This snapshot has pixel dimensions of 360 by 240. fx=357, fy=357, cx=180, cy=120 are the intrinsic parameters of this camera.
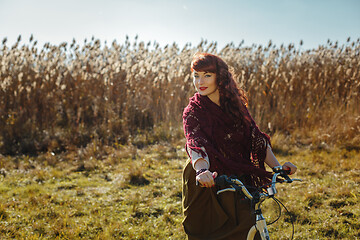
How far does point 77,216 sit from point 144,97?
397 centimetres

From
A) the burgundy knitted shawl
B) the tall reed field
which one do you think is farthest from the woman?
the tall reed field

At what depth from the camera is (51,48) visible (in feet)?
26.0

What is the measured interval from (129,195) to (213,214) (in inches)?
93.6

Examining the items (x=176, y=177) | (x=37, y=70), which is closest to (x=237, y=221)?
(x=176, y=177)

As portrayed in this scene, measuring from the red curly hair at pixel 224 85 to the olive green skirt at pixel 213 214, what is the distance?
441 millimetres

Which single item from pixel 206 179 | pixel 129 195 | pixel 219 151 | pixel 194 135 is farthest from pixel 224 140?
pixel 129 195

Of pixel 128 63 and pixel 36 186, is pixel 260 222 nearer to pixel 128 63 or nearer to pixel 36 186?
pixel 36 186

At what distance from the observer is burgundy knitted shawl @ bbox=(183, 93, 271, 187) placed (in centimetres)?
204

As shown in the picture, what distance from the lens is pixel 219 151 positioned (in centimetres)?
212

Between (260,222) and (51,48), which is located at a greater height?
(51,48)

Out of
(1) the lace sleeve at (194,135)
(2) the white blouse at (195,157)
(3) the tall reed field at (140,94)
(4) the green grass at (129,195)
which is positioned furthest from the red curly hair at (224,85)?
(3) the tall reed field at (140,94)

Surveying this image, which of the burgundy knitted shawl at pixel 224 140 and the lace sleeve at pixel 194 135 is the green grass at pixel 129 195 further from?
the lace sleeve at pixel 194 135

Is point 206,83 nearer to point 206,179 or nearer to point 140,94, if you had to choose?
point 206,179

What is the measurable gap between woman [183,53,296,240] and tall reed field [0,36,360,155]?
3818 millimetres
